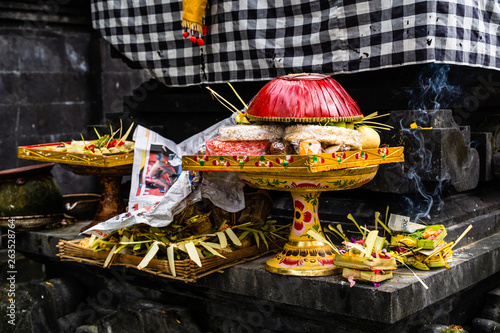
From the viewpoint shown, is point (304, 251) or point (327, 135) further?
point (304, 251)

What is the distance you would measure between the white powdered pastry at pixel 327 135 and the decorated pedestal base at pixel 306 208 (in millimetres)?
157

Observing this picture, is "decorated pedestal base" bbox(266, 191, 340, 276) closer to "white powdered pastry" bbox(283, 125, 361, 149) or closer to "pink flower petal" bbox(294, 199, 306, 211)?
"pink flower petal" bbox(294, 199, 306, 211)

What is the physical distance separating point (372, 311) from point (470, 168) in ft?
5.11

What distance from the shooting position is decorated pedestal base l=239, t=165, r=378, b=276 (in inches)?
142

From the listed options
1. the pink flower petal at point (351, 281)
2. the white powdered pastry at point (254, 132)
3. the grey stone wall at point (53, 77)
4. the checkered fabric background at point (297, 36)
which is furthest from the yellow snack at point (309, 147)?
the grey stone wall at point (53, 77)

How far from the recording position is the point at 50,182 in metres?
5.54

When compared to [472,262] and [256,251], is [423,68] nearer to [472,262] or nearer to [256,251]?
[472,262]

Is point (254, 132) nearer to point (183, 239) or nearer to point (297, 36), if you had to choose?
point (183, 239)

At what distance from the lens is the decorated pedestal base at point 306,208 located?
3598mm

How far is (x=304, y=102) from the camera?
3648 mm

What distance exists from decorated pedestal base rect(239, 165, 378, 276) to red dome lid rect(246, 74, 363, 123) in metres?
0.32

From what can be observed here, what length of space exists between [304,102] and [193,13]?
152 cm

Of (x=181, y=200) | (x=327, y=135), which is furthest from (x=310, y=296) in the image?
(x=181, y=200)

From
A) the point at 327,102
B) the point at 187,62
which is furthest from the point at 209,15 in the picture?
the point at 327,102
